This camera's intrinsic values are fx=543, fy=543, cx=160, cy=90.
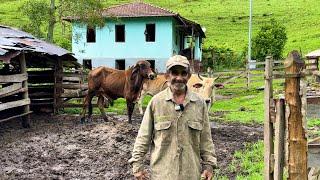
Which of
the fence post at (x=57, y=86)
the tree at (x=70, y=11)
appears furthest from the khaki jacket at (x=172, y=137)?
the tree at (x=70, y=11)

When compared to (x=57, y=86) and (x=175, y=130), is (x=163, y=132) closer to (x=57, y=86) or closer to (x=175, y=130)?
(x=175, y=130)

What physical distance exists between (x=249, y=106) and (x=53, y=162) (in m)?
11.6

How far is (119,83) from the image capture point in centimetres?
1357

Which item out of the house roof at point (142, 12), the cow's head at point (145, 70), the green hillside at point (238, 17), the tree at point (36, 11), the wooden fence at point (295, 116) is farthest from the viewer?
the green hillside at point (238, 17)

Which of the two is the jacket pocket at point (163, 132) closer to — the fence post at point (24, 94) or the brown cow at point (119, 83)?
the brown cow at point (119, 83)

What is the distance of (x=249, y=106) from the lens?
19.6 m

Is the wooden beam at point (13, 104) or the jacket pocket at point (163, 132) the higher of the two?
the jacket pocket at point (163, 132)

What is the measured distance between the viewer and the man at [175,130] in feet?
14.1

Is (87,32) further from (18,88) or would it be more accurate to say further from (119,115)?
(18,88)

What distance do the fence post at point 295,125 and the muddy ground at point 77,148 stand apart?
360 centimetres

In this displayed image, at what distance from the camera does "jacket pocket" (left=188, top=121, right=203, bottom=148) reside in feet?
14.1

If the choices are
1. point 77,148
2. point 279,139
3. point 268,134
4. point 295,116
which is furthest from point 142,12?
point 295,116

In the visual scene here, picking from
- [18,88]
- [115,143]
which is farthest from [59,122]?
[115,143]

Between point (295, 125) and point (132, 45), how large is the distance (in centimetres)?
3018
